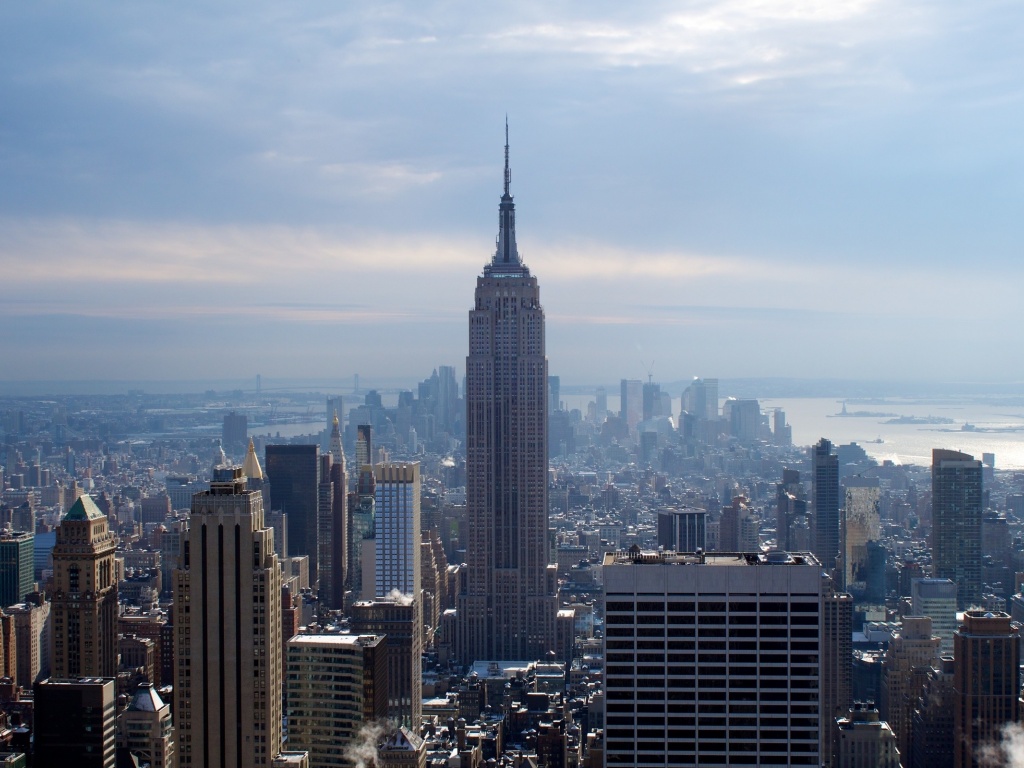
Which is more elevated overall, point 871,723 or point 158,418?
point 158,418

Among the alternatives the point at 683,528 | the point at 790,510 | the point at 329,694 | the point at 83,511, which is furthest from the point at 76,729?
the point at 790,510

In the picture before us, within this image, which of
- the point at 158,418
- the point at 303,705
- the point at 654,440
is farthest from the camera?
the point at 654,440

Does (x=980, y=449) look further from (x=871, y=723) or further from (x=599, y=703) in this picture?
(x=599, y=703)

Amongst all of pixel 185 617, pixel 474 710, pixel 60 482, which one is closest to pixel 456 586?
pixel 474 710

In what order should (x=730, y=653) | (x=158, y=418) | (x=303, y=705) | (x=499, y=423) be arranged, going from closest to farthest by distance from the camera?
1. (x=730, y=653)
2. (x=303, y=705)
3. (x=158, y=418)
4. (x=499, y=423)

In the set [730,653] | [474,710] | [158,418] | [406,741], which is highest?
[158,418]

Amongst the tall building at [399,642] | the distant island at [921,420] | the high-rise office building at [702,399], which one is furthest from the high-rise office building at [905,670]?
the high-rise office building at [702,399]
